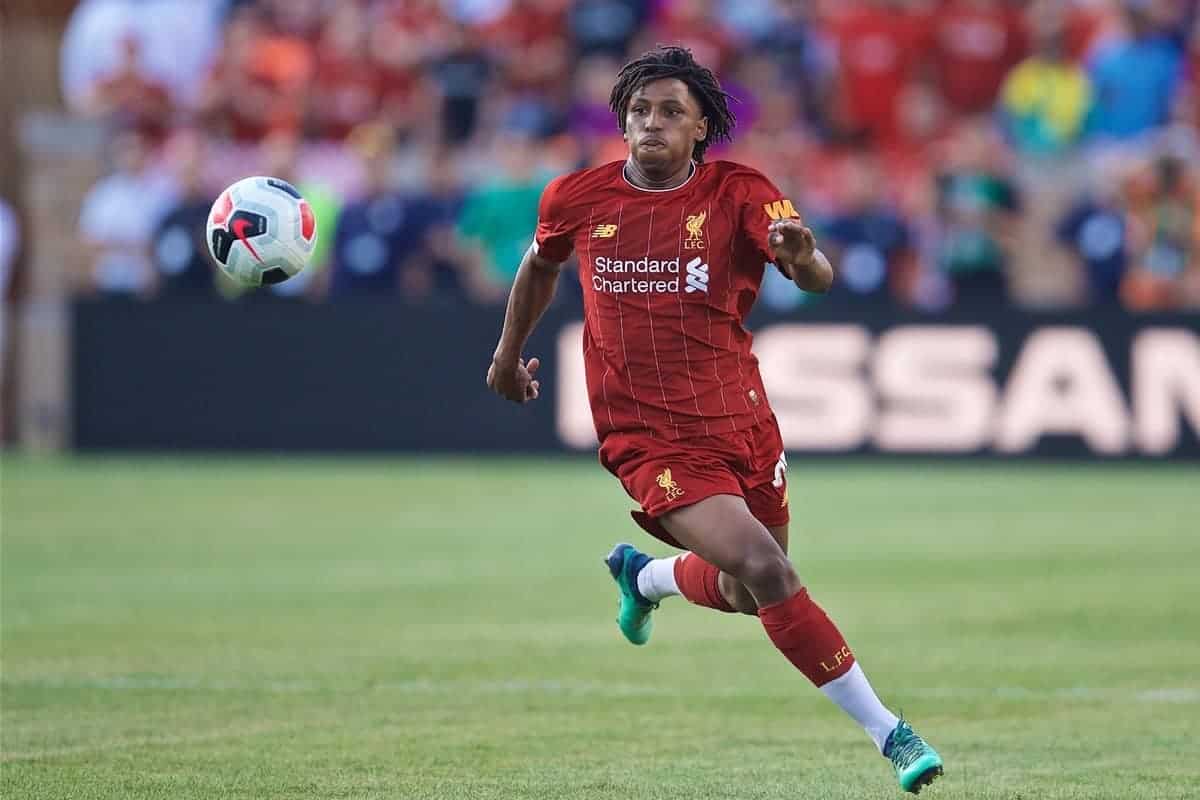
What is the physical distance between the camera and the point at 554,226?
705cm

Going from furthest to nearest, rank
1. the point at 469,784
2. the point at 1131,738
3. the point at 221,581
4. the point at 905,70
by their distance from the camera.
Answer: the point at 905,70 < the point at 221,581 < the point at 1131,738 < the point at 469,784

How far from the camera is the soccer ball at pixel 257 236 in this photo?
7.49 m

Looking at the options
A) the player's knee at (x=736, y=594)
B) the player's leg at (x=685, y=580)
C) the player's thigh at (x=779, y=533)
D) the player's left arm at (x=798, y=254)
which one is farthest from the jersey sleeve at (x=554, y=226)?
the player's knee at (x=736, y=594)

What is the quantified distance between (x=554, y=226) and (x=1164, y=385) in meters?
12.0

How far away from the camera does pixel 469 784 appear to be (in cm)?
659

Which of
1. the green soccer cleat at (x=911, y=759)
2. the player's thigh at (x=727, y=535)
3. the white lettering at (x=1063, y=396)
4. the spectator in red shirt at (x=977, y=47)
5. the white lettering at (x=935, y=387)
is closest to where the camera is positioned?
the green soccer cleat at (x=911, y=759)

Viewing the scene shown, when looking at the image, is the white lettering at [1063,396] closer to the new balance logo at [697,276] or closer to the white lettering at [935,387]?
the white lettering at [935,387]

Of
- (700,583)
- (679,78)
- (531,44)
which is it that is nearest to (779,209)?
(679,78)

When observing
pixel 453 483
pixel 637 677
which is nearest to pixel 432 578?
pixel 637 677

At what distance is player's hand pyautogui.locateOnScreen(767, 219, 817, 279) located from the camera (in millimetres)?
6320

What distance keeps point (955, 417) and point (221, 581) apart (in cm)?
826

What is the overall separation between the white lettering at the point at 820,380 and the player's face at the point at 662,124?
1165 cm

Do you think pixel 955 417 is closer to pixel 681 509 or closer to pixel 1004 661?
pixel 1004 661

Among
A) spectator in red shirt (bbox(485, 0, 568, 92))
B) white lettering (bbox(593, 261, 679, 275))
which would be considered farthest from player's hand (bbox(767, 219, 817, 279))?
spectator in red shirt (bbox(485, 0, 568, 92))
